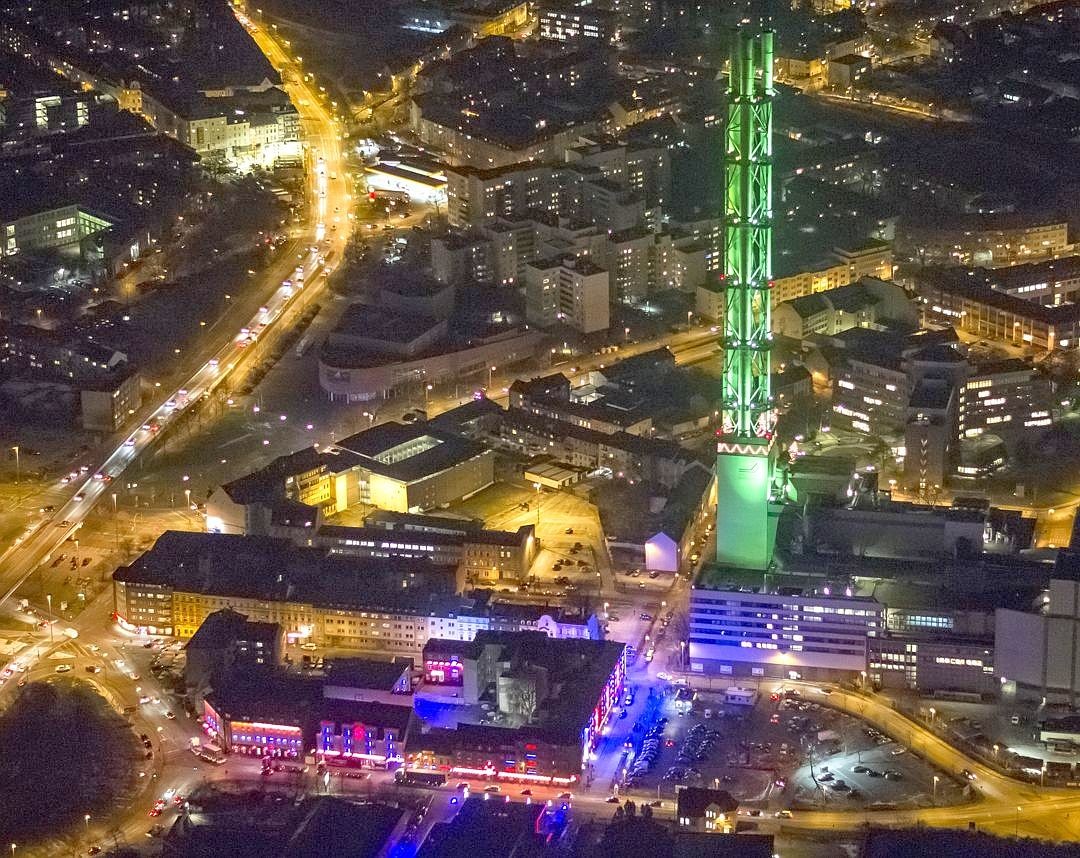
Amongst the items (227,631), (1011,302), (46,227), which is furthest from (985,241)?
(227,631)

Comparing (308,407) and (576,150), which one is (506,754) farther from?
(576,150)

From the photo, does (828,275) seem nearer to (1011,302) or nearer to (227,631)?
(1011,302)

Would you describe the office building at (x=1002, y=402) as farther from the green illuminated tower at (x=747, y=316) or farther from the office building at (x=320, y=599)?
the office building at (x=320, y=599)

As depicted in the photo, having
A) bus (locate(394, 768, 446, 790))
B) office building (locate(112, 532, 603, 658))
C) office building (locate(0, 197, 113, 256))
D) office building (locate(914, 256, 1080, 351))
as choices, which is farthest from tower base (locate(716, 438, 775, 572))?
office building (locate(0, 197, 113, 256))

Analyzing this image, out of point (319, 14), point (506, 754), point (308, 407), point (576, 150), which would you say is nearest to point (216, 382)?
point (308, 407)

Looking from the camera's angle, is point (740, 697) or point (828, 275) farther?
point (828, 275)

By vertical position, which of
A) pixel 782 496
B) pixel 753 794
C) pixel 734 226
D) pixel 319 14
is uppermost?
pixel 319 14
